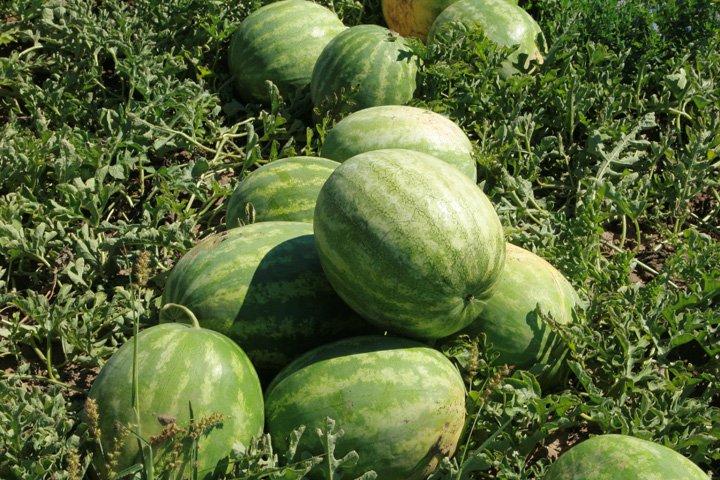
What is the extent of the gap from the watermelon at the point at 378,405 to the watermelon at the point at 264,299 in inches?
7.6

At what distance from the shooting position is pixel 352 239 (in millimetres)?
2975

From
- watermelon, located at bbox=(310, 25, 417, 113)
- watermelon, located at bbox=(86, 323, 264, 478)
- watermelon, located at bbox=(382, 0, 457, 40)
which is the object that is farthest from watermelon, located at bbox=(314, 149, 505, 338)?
watermelon, located at bbox=(382, 0, 457, 40)

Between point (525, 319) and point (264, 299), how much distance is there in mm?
943

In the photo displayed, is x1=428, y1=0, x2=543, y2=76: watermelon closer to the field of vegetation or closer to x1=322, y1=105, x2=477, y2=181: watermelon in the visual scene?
the field of vegetation

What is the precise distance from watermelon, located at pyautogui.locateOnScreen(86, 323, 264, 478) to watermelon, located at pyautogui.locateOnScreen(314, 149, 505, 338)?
0.48 metres

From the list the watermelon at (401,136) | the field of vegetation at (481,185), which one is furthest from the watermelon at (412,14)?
the watermelon at (401,136)

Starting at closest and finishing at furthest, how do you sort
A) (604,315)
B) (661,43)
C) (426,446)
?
(426,446) → (604,315) → (661,43)

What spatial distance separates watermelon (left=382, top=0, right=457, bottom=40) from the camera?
5.60m

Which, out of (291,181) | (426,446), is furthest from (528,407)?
(291,181)

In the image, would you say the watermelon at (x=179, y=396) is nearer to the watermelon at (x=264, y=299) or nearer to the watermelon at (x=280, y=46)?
the watermelon at (x=264, y=299)

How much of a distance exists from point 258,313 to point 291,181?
738 millimetres

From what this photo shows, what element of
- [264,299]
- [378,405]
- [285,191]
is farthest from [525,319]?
[285,191]

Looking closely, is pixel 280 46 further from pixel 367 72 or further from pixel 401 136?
pixel 401 136

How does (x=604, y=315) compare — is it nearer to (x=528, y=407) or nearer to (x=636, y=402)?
(x=636, y=402)
